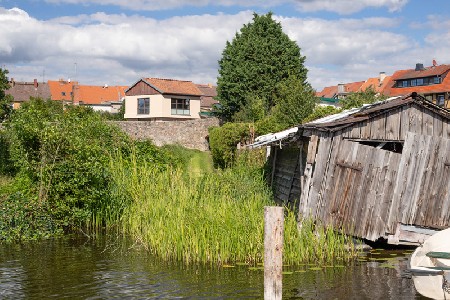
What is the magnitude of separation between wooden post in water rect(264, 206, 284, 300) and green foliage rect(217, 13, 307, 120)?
3791cm

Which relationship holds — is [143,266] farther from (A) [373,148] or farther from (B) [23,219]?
(A) [373,148]

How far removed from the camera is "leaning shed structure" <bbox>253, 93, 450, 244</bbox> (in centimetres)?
1376

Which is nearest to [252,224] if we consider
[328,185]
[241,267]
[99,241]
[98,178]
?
[241,267]

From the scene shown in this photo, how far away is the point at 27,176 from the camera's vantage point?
56.0ft

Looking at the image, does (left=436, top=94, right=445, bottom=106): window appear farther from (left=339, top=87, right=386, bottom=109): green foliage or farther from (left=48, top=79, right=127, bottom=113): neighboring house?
(left=48, top=79, right=127, bottom=113): neighboring house

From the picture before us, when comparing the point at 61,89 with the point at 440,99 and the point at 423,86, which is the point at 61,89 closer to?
the point at 423,86

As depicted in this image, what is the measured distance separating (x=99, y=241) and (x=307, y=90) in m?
25.9

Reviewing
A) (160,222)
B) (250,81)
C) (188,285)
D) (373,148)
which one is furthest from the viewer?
(250,81)

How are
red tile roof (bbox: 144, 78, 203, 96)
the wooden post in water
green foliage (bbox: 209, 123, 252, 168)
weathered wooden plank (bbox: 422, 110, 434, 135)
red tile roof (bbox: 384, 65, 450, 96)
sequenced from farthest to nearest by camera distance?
red tile roof (bbox: 144, 78, 203, 96) → red tile roof (bbox: 384, 65, 450, 96) → green foliage (bbox: 209, 123, 252, 168) → weathered wooden plank (bbox: 422, 110, 434, 135) → the wooden post in water

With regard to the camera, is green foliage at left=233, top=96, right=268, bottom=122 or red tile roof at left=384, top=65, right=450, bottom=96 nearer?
green foliage at left=233, top=96, right=268, bottom=122

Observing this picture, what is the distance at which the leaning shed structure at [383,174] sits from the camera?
45.1 ft

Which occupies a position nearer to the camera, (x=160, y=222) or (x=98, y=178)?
(x=160, y=222)

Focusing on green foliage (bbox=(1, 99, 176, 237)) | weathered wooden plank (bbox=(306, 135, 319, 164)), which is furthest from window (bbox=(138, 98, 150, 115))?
weathered wooden plank (bbox=(306, 135, 319, 164))

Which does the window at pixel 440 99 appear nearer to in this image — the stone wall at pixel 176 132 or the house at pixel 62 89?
the stone wall at pixel 176 132
